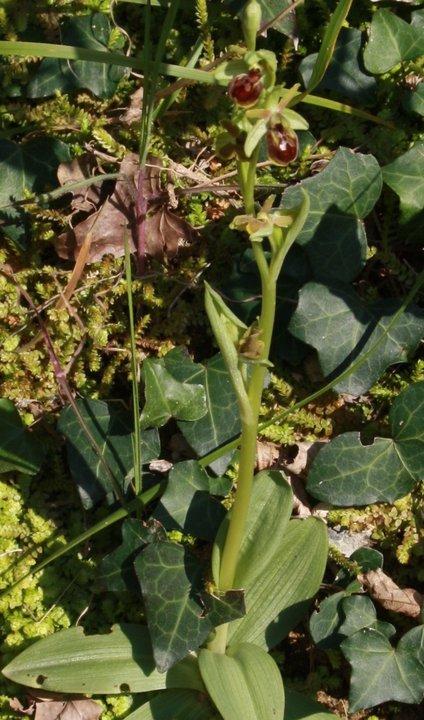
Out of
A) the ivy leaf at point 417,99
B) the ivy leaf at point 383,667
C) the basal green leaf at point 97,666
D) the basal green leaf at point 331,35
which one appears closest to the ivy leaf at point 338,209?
the ivy leaf at point 417,99

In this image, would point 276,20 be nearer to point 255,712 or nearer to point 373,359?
point 373,359

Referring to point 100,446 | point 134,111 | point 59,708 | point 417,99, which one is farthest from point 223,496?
point 417,99

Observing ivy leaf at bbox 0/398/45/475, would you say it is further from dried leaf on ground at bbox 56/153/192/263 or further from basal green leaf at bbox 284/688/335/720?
basal green leaf at bbox 284/688/335/720

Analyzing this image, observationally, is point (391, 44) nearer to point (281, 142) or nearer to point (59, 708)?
point (281, 142)

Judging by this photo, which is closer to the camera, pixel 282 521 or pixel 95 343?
pixel 282 521

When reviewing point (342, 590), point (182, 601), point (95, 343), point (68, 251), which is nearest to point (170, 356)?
point (95, 343)

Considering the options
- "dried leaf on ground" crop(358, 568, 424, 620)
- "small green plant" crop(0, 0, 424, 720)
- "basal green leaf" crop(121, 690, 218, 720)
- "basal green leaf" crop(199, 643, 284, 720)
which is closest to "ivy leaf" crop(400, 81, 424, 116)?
"small green plant" crop(0, 0, 424, 720)

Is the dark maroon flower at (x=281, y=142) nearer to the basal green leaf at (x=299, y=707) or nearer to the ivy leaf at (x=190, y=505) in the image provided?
the ivy leaf at (x=190, y=505)

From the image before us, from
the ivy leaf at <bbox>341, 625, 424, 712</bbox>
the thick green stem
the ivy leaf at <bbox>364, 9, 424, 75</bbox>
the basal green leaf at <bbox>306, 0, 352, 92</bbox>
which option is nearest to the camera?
the thick green stem
